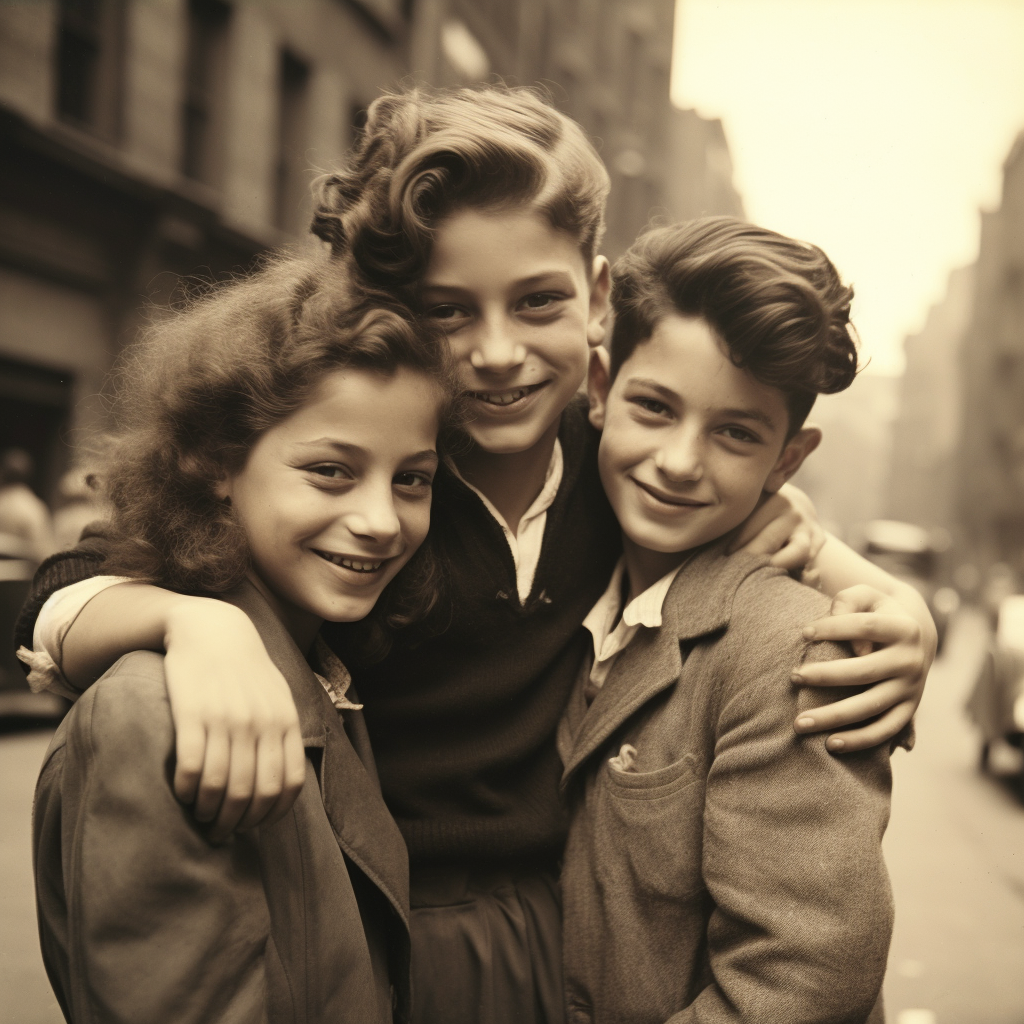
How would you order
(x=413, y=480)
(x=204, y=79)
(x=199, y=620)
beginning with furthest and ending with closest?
1. (x=204, y=79)
2. (x=413, y=480)
3. (x=199, y=620)

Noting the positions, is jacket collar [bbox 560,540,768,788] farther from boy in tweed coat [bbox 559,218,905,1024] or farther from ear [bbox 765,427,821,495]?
ear [bbox 765,427,821,495]

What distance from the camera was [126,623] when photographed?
4.33 ft

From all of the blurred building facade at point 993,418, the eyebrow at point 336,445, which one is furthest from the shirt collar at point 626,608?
the blurred building facade at point 993,418

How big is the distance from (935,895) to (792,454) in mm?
3802

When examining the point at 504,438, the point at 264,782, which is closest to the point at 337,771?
the point at 264,782

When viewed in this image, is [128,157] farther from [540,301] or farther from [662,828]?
[662,828]

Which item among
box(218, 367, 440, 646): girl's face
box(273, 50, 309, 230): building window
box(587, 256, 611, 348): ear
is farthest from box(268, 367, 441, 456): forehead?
box(273, 50, 309, 230): building window

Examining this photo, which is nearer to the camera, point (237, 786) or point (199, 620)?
point (237, 786)

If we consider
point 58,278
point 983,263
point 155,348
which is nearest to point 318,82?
point 58,278

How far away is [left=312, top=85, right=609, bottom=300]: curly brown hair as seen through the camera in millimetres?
1697

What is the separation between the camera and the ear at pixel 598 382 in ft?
6.38

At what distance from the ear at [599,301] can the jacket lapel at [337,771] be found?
0.91 meters

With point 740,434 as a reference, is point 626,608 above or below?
below

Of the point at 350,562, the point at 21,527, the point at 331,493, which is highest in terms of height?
the point at 331,493
